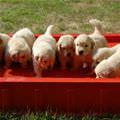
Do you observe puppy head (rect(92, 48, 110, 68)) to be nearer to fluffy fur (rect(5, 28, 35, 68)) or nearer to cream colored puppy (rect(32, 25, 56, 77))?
cream colored puppy (rect(32, 25, 56, 77))

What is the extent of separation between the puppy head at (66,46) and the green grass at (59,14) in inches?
74.6

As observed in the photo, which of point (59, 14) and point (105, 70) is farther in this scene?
point (59, 14)

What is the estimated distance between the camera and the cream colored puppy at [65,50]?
457 centimetres

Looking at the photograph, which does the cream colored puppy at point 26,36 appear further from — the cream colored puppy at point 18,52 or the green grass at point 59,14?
the green grass at point 59,14

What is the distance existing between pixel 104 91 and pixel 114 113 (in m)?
0.26

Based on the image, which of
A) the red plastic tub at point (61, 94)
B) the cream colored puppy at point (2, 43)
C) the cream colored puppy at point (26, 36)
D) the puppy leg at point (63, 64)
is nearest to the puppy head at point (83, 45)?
the puppy leg at point (63, 64)

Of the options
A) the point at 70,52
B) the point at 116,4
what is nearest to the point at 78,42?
the point at 70,52

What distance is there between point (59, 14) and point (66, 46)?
265cm

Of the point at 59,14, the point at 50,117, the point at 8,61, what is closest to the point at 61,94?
the point at 50,117

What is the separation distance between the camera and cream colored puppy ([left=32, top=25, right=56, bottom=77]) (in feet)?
14.6

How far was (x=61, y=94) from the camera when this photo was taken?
13.5ft

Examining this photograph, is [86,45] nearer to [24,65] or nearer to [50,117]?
[24,65]

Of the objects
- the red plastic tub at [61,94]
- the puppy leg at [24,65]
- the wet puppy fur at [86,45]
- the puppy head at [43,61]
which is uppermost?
the wet puppy fur at [86,45]

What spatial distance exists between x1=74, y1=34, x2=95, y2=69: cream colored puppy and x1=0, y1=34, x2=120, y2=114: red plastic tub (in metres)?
0.50
